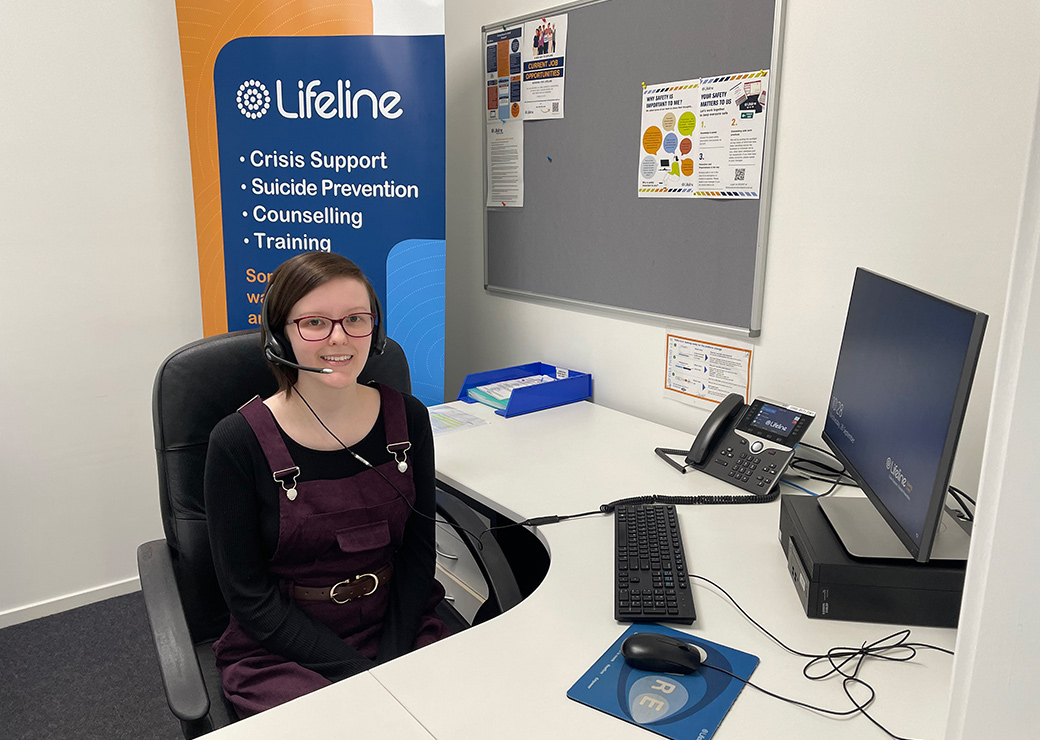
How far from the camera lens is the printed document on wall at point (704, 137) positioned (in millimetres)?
1830

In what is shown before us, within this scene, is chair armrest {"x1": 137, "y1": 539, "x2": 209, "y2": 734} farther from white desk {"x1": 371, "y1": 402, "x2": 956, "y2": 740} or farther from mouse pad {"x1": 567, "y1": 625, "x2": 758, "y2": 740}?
mouse pad {"x1": 567, "y1": 625, "x2": 758, "y2": 740}

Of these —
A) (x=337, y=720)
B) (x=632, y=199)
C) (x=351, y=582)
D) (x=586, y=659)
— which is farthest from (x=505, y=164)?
(x=337, y=720)

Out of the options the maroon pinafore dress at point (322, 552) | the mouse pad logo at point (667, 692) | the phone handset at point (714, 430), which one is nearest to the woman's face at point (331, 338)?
the maroon pinafore dress at point (322, 552)

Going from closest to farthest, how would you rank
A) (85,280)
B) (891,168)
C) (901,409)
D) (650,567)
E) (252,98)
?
(901,409) < (650,567) < (891,168) < (252,98) < (85,280)

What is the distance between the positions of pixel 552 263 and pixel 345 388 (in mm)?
1275

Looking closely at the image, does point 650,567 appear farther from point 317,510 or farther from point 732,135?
point 732,135

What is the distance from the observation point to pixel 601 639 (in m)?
1.07

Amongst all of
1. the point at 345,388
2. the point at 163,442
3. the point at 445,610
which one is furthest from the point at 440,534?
the point at 163,442

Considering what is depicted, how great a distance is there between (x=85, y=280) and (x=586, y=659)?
2138 mm

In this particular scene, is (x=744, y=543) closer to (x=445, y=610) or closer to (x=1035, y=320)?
(x=445, y=610)

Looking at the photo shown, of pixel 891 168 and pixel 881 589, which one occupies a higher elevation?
pixel 891 168

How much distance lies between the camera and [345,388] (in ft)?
4.51

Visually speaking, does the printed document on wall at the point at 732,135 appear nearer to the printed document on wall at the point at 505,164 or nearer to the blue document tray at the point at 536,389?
the blue document tray at the point at 536,389

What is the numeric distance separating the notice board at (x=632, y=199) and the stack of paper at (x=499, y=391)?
0.30m
